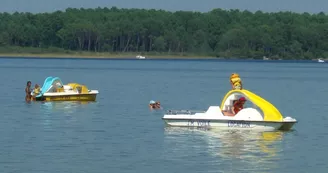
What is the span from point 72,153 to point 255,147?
20.6 feet

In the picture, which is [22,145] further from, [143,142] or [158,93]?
[158,93]

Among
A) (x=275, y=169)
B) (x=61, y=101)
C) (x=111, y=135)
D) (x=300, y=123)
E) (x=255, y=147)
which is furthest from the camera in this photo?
(x=61, y=101)

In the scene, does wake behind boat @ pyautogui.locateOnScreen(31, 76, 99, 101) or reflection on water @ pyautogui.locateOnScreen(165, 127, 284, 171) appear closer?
reflection on water @ pyautogui.locateOnScreen(165, 127, 284, 171)

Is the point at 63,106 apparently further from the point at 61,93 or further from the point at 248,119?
the point at 248,119

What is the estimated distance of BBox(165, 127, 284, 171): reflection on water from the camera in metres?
31.0

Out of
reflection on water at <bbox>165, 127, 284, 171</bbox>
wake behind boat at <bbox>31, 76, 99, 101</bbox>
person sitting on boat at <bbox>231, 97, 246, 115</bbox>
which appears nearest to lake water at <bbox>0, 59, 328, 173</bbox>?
reflection on water at <bbox>165, 127, 284, 171</bbox>

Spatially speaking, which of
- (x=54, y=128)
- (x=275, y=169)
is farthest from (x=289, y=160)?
(x=54, y=128)

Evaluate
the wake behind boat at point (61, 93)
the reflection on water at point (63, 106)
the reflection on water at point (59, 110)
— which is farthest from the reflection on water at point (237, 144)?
the wake behind boat at point (61, 93)

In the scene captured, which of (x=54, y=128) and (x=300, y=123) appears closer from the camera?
(x=54, y=128)

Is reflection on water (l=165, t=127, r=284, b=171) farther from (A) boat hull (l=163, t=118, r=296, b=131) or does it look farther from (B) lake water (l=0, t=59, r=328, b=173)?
(A) boat hull (l=163, t=118, r=296, b=131)

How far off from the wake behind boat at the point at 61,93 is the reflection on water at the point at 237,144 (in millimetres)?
16102

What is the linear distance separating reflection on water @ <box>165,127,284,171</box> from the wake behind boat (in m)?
16.1

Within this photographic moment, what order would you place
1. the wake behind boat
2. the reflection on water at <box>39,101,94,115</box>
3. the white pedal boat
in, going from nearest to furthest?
the white pedal boat < the reflection on water at <box>39,101,94,115</box> < the wake behind boat

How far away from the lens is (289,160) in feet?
104
